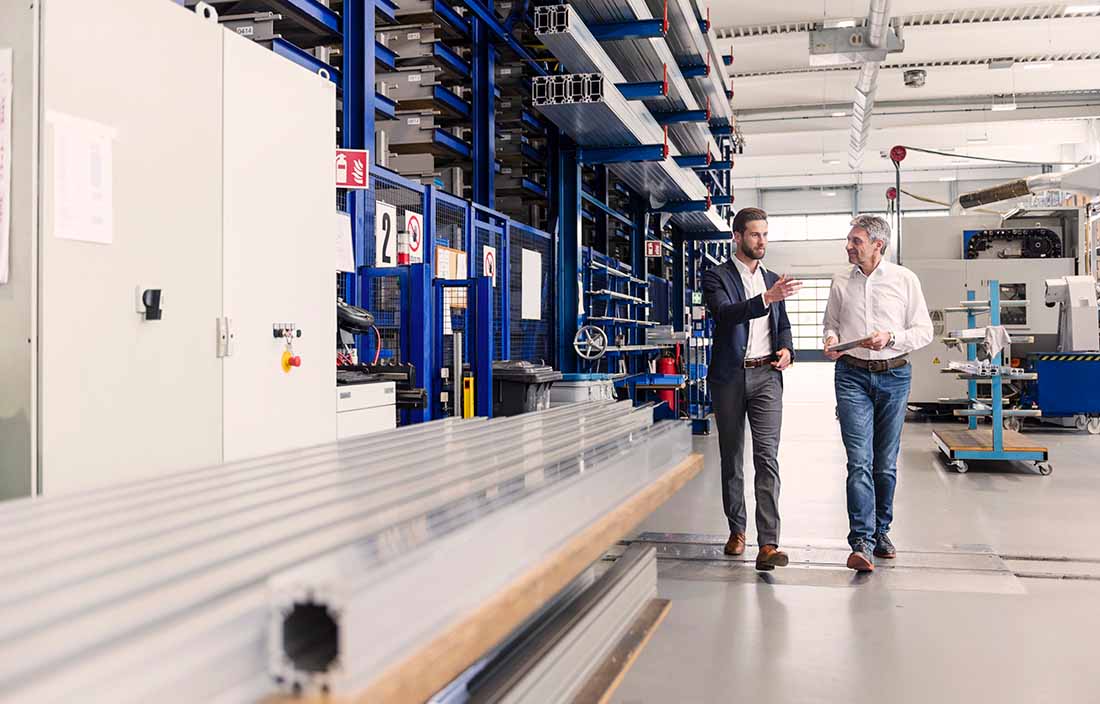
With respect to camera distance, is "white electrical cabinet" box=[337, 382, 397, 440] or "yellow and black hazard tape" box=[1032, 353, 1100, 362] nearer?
"white electrical cabinet" box=[337, 382, 397, 440]

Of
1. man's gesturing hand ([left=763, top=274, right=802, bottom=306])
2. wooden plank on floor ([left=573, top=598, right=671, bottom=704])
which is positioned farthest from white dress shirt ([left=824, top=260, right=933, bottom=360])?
wooden plank on floor ([left=573, top=598, right=671, bottom=704])

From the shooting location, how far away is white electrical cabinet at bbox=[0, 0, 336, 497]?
2.12m

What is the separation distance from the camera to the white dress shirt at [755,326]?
14.0ft

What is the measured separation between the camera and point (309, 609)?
773 mm

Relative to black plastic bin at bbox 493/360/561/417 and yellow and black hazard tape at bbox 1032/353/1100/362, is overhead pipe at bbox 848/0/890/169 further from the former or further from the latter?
black plastic bin at bbox 493/360/561/417

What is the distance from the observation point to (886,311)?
4258 mm

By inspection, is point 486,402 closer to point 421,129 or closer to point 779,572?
point 779,572

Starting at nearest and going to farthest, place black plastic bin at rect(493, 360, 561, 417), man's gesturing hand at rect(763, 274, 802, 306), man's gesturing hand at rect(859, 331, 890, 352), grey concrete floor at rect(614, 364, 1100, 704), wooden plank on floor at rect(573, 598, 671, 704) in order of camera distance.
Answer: wooden plank on floor at rect(573, 598, 671, 704) → grey concrete floor at rect(614, 364, 1100, 704) → man's gesturing hand at rect(763, 274, 802, 306) → man's gesturing hand at rect(859, 331, 890, 352) → black plastic bin at rect(493, 360, 561, 417)

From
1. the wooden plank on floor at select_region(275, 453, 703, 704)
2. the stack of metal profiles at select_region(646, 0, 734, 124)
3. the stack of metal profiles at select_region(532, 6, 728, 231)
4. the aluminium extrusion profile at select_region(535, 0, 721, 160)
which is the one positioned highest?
the stack of metal profiles at select_region(646, 0, 734, 124)

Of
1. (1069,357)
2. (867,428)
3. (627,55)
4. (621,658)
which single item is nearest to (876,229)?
(867,428)

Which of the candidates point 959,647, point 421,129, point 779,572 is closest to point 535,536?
point 959,647

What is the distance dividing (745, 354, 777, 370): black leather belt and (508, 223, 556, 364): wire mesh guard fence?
2556 mm

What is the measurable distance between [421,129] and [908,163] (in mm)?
18680

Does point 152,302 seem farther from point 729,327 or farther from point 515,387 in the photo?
point 515,387
